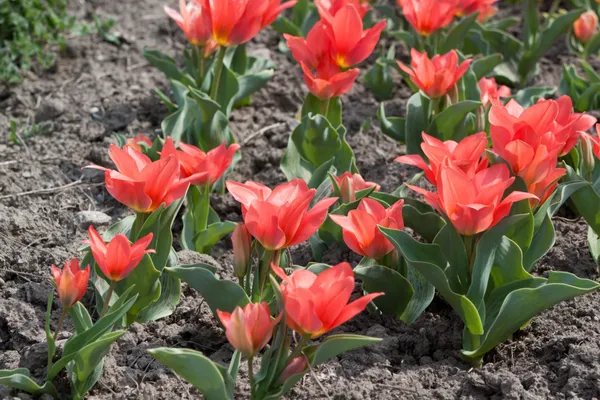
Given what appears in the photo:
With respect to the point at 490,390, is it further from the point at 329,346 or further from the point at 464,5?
the point at 464,5

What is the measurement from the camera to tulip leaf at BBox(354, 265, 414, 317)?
228 cm

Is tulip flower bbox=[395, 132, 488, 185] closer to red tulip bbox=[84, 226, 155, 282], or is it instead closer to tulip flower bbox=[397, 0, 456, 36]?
red tulip bbox=[84, 226, 155, 282]

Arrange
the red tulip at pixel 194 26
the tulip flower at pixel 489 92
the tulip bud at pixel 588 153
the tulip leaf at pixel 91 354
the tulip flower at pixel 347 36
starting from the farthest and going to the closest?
the red tulip at pixel 194 26 < the tulip flower at pixel 489 92 < the tulip flower at pixel 347 36 < the tulip bud at pixel 588 153 < the tulip leaf at pixel 91 354

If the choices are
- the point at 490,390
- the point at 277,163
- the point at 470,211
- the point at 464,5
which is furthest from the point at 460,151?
the point at 464,5

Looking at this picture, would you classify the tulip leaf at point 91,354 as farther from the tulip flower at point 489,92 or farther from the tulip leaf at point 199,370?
the tulip flower at point 489,92

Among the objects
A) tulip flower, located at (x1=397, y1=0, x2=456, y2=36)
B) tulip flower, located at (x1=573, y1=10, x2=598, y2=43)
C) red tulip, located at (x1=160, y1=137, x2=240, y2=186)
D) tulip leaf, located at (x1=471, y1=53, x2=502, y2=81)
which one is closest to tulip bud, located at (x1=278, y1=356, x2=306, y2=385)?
red tulip, located at (x1=160, y1=137, x2=240, y2=186)

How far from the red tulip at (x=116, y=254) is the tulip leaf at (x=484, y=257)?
2.50 feet

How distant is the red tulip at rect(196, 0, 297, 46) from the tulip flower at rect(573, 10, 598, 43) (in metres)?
1.67

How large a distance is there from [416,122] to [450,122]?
0.14 meters

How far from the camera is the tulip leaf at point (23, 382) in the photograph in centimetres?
198

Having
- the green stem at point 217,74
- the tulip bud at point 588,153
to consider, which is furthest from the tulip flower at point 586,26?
the green stem at point 217,74

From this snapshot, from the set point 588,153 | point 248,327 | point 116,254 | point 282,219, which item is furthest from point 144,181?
point 588,153

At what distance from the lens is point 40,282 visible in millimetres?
2529

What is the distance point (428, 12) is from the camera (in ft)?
10.7
